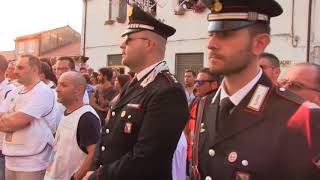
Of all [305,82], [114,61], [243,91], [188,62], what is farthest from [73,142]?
[114,61]

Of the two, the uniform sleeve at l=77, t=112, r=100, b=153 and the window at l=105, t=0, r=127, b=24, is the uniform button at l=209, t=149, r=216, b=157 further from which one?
the window at l=105, t=0, r=127, b=24

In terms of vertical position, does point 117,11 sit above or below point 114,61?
above

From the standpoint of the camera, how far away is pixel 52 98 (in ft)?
16.2

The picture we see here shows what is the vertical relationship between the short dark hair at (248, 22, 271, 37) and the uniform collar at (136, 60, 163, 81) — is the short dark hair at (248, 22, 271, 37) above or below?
above

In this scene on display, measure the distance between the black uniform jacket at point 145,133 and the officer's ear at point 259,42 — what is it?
0.96 m

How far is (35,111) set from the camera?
471 cm

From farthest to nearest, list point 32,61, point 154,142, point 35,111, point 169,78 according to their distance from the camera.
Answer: point 32,61 → point 35,111 → point 169,78 → point 154,142

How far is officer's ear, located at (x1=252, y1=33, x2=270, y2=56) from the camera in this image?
2.23m

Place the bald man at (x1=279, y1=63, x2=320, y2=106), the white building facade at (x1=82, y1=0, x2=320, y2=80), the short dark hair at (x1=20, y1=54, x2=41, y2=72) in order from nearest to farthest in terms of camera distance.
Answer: the bald man at (x1=279, y1=63, x2=320, y2=106) < the short dark hair at (x1=20, y1=54, x2=41, y2=72) < the white building facade at (x1=82, y1=0, x2=320, y2=80)

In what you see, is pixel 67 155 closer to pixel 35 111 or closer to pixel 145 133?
pixel 35 111

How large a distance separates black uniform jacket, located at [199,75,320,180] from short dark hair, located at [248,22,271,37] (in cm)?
23

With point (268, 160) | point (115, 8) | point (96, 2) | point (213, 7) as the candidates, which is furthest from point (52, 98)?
point (96, 2)

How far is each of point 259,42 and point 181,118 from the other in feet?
3.31

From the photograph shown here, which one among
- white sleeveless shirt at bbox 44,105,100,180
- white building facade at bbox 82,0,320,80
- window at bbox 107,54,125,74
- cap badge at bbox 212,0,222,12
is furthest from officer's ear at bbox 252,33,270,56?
window at bbox 107,54,125,74
